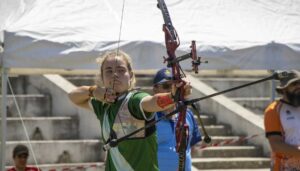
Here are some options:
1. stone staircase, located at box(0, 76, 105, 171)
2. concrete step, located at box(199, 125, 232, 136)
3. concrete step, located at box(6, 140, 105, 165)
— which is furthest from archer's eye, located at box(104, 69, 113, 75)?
concrete step, located at box(199, 125, 232, 136)

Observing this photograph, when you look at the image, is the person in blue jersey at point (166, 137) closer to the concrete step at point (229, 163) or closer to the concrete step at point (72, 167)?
the concrete step at point (72, 167)

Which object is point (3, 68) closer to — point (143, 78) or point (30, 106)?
point (30, 106)

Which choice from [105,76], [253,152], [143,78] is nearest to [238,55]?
[105,76]

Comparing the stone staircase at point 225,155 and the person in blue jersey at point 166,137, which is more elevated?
the person in blue jersey at point 166,137

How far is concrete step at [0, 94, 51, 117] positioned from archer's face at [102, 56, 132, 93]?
7867mm

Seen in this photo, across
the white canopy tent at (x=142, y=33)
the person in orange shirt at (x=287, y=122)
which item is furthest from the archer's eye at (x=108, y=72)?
the white canopy tent at (x=142, y=33)

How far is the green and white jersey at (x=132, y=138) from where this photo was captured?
6.04m

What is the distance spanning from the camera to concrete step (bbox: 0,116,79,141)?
1315cm

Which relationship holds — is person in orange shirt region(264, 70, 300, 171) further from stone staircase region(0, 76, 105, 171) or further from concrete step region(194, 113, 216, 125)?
concrete step region(194, 113, 216, 125)

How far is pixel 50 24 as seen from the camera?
8586mm

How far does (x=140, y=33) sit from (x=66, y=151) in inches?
174

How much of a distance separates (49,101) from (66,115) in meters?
0.43

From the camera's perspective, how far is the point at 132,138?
19.8 feet

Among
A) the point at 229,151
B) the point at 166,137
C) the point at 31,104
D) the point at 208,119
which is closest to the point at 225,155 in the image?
the point at 229,151
